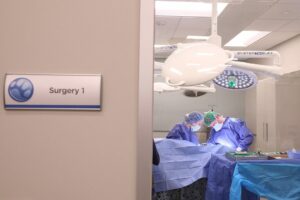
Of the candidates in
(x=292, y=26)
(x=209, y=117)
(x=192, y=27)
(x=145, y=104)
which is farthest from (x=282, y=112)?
(x=145, y=104)

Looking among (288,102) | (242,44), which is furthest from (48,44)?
(242,44)

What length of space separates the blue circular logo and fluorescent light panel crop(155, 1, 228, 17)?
7.71 feet

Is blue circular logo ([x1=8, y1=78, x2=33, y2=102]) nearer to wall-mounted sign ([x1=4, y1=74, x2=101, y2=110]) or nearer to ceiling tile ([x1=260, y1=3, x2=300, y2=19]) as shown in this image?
wall-mounted sign ([x1=4, y1=74, x2=101, y2=110])

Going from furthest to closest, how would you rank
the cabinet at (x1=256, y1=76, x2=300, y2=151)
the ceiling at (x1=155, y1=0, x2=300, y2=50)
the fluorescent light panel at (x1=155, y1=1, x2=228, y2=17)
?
the cabinet at (x1=256, y1=76, x2=300, y2=151)
the fluorescent light panel at (x1=155, y1=1, x2=228, y2=17)
the ceiling at (x1=155, y1=0, x2=300, y2=50)

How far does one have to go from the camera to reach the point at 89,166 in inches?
27.8

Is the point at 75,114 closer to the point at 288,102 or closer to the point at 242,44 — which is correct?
the point at 288,102

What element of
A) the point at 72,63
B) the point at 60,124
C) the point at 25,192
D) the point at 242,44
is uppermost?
the point at 242,44

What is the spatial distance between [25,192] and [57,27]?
1.30ft

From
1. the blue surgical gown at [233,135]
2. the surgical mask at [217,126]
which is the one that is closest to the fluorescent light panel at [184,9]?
the surgical mask at [217,126]

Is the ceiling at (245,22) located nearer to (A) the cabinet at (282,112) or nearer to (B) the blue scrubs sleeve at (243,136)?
(A) the cabinet at (282,112)

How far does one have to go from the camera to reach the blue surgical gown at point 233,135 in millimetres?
3934

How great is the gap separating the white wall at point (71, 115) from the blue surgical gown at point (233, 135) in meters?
3.30

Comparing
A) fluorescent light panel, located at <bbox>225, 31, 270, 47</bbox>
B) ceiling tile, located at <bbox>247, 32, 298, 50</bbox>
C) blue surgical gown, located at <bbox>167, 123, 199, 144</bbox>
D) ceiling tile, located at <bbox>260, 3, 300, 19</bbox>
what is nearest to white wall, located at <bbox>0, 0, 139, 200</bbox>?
blue surgical gown, located at <bbox>167, 123, 199, 144</bbox>

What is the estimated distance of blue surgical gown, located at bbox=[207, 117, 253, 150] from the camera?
12.9 ft
